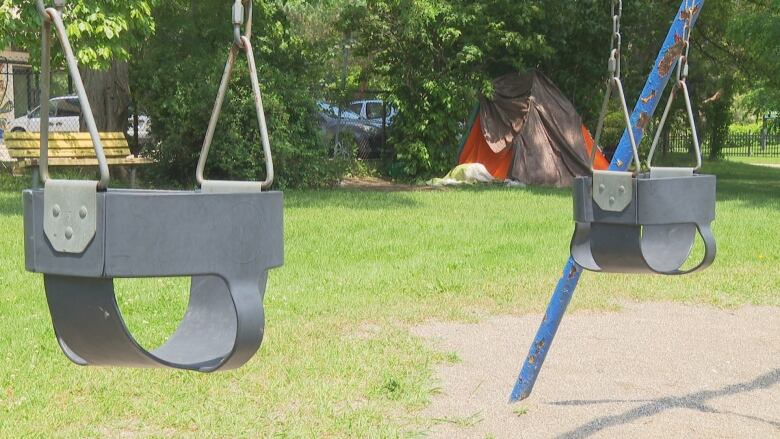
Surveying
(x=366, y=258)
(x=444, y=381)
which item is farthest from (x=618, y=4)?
(x=366, y=258)

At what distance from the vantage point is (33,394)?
414 cm

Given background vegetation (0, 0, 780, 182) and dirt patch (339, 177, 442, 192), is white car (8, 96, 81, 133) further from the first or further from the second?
dirt patch (339, 177, 442, 192)

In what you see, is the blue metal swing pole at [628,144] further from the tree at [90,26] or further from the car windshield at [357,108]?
the car windshield at [357,108]

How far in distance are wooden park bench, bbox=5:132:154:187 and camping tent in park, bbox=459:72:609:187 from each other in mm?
6367

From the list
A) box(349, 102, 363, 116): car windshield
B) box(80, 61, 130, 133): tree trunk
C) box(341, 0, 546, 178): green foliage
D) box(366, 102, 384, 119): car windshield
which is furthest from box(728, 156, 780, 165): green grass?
box(80, 61, 130, 133): tree trunk

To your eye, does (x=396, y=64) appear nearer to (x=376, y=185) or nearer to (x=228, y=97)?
(x=376, y=185)

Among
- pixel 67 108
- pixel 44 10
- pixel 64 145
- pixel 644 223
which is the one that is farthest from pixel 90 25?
pixel 67 108

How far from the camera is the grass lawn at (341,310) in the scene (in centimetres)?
395

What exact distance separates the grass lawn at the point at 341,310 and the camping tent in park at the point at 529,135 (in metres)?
5.00

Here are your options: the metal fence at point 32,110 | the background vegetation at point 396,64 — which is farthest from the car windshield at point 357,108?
the metal fence at point 32,110

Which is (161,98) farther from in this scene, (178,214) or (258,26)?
(178,214)

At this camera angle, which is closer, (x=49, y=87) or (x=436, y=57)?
(x=49, y=87)

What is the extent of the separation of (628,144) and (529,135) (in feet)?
42.2

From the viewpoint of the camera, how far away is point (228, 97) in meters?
13.7
